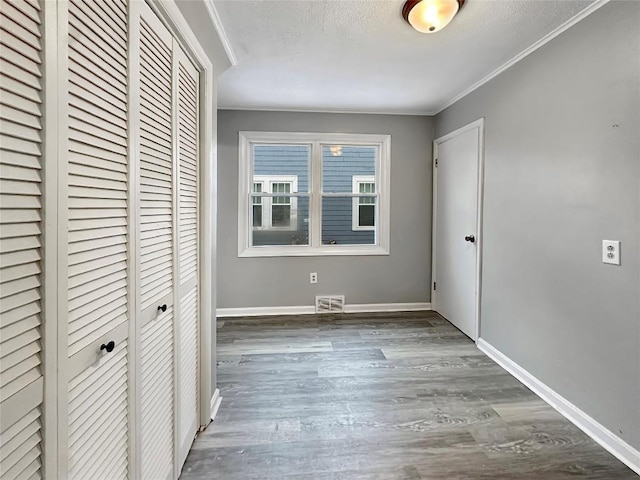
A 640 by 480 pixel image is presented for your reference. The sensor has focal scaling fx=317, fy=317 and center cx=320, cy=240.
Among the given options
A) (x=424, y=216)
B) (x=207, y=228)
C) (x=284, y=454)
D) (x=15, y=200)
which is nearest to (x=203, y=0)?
(x=207, y=228)

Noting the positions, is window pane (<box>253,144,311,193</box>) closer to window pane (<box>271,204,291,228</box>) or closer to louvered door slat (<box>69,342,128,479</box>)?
window pane (<box>271,204,291,228</box>)

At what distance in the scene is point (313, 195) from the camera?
3635mm

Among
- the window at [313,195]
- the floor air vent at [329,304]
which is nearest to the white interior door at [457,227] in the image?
the window at [313,195]

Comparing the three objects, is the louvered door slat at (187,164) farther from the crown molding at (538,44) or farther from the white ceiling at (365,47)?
the crown molding at (538,44)

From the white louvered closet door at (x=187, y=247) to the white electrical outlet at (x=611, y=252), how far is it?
2.11 meters

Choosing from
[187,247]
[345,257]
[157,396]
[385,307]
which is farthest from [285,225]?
[157,396]

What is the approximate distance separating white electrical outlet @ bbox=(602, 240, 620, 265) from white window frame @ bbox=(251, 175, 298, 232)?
270cm

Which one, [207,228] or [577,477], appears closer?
[577,477]

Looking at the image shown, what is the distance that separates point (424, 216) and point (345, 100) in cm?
159

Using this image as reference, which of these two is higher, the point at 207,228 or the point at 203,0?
the point at 203,0

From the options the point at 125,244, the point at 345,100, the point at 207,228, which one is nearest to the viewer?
the point at 125,244

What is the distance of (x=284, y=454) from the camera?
61.9 inches

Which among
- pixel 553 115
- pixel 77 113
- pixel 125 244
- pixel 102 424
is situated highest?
pixel 553 115

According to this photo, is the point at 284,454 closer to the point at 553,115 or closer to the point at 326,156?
the point at 553,115
